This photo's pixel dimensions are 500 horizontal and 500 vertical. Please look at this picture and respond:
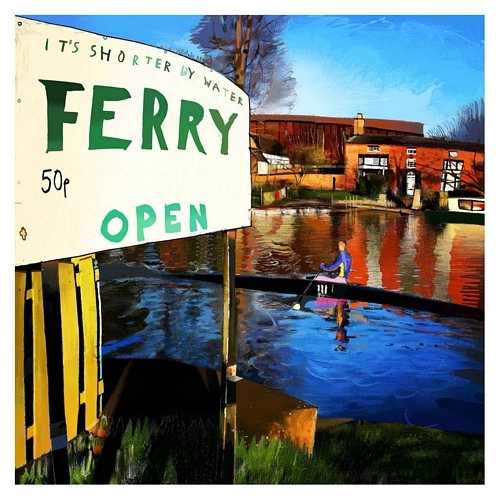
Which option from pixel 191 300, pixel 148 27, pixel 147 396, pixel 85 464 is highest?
pixel 148 27

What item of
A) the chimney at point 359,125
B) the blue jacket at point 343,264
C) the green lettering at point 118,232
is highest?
the chimney at point 359,125

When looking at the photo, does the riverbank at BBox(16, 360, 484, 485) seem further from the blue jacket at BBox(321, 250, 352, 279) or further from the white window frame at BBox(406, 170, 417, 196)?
the white window frame at BBox(406, 170, 417, 196)

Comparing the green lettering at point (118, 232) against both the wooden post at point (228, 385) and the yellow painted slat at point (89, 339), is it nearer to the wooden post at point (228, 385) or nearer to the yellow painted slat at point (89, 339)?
the yellow painted slat at point (89, 339)

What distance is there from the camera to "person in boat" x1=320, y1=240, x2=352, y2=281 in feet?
8.92

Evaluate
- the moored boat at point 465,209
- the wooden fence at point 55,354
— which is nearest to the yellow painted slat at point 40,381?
the wooden fence at point 55,354

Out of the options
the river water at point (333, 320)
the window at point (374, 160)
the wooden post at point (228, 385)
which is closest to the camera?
the wooden post at point (228, 385)

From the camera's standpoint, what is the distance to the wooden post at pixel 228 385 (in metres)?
2.52

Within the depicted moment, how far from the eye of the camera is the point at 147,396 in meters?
2.65

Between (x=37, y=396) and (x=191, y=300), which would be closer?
(x=37, y=396)

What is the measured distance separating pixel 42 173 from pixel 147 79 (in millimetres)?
575

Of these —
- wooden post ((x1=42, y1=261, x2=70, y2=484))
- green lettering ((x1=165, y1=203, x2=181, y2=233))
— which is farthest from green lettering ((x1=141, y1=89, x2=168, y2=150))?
wooden post ((x1=42, y1=261, x2=70, y2=484))

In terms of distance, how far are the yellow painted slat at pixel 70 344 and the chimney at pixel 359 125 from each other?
1605mm

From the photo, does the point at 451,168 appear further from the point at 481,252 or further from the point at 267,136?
the point at 267,136
